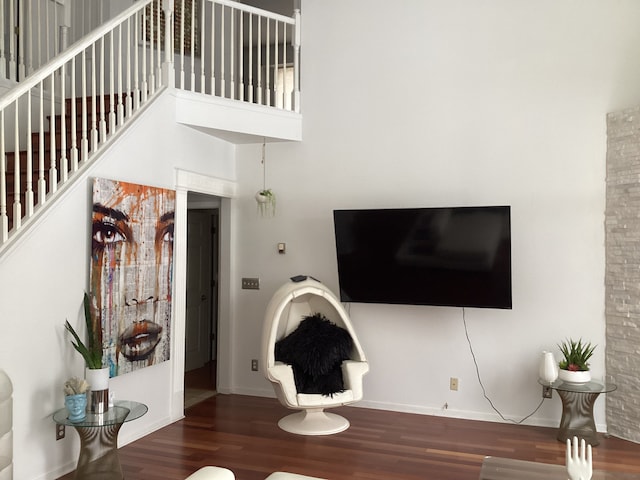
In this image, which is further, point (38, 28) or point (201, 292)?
point (201, 292)

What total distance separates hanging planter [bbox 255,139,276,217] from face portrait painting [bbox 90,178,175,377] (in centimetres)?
104

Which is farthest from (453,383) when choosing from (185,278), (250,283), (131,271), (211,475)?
(211,475)

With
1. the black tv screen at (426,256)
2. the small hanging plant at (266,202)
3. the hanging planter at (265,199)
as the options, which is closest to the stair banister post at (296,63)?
the hanging planter at (265,199)

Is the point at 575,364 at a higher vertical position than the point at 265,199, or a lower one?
lower

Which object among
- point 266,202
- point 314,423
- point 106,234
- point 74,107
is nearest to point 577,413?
point 314,423

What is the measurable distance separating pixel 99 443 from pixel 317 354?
180 centimetres

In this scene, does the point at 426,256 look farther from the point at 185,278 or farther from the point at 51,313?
the point at 51,313

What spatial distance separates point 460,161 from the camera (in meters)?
5.37

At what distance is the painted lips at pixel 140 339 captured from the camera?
454 cm

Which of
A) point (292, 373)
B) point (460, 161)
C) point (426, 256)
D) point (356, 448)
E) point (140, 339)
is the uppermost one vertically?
point (460, 161)

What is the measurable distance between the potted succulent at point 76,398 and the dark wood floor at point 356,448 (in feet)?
1.76

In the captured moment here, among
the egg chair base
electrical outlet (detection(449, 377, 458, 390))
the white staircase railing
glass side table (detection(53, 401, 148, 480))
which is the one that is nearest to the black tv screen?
electrical outlet (detection(449, 377, 458, 390))

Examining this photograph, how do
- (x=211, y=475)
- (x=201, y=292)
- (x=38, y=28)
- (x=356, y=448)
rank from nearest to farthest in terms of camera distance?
(x=211, y=475) < (x=356, y=448) < (x=38, y=28) < (x=201, y=292)

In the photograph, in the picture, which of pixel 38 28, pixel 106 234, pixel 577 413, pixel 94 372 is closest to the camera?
pixel 94 372
